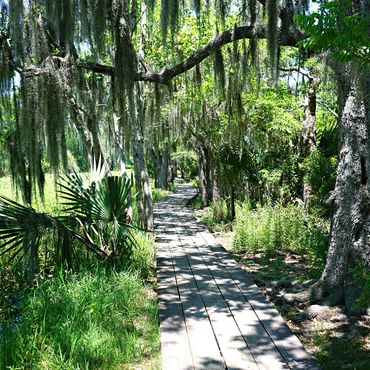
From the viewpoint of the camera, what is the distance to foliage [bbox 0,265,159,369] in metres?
2.97

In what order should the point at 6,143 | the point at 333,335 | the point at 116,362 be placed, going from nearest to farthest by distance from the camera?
the point at 116,362, the point at 333,335, the point at 6,143

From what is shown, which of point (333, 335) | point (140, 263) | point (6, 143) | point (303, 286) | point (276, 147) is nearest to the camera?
point (333, 335)

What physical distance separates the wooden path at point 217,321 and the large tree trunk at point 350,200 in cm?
79

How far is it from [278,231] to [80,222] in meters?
4.12

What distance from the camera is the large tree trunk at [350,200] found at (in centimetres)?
423

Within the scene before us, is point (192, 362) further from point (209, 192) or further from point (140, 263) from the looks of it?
point (209, 192)

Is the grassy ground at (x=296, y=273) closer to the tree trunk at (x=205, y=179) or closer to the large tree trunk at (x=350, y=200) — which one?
the large tree trunk at (x=350, y=200)

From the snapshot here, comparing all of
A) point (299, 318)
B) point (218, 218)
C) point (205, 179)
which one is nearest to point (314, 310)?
point (299, 318)

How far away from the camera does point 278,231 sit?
783 cm

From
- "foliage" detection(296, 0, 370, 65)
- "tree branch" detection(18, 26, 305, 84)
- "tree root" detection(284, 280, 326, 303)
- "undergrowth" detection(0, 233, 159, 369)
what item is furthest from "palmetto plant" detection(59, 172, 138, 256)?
"foliage" detection(296, 0, 370, 65)

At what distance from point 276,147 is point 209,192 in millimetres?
4876

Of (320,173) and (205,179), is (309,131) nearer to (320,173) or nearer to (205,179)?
(320,173)

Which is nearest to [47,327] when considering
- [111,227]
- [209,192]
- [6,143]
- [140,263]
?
[111,227]

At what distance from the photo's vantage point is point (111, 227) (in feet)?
17.8
